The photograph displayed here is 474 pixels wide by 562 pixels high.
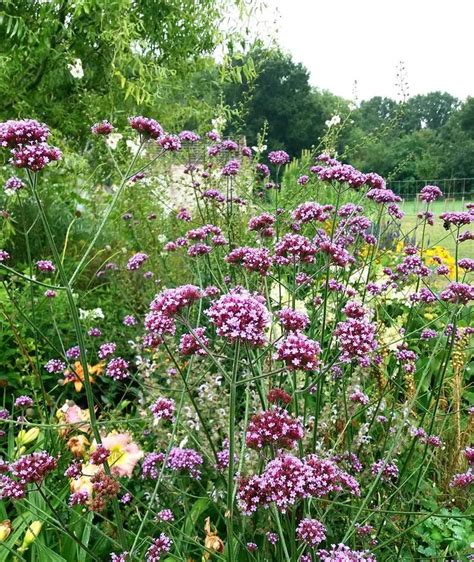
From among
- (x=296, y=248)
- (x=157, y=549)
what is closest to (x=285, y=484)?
(x=157, y=549)

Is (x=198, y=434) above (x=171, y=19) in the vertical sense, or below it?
below

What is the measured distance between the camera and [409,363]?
2.66m

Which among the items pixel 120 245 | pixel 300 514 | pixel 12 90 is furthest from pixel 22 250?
pixel 300 514

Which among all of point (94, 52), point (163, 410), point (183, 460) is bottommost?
point (183, 460)

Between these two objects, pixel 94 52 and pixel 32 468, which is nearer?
pixel 32 468

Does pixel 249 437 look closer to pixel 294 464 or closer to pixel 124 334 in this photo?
pixel 294 464

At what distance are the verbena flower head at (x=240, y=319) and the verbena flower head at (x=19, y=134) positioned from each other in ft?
2.36

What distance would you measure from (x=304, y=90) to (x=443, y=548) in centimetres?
5422

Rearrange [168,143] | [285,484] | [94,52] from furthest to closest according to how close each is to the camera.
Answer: [94,52] < [168,143] < [285,484]

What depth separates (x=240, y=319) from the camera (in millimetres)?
1311

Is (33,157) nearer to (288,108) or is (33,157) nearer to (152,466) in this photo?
(152,466)

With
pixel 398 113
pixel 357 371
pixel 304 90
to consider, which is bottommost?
pixel 357 371

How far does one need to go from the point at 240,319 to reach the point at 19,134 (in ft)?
2.69

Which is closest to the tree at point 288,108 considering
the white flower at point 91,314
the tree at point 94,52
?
the tree at point 94,52
